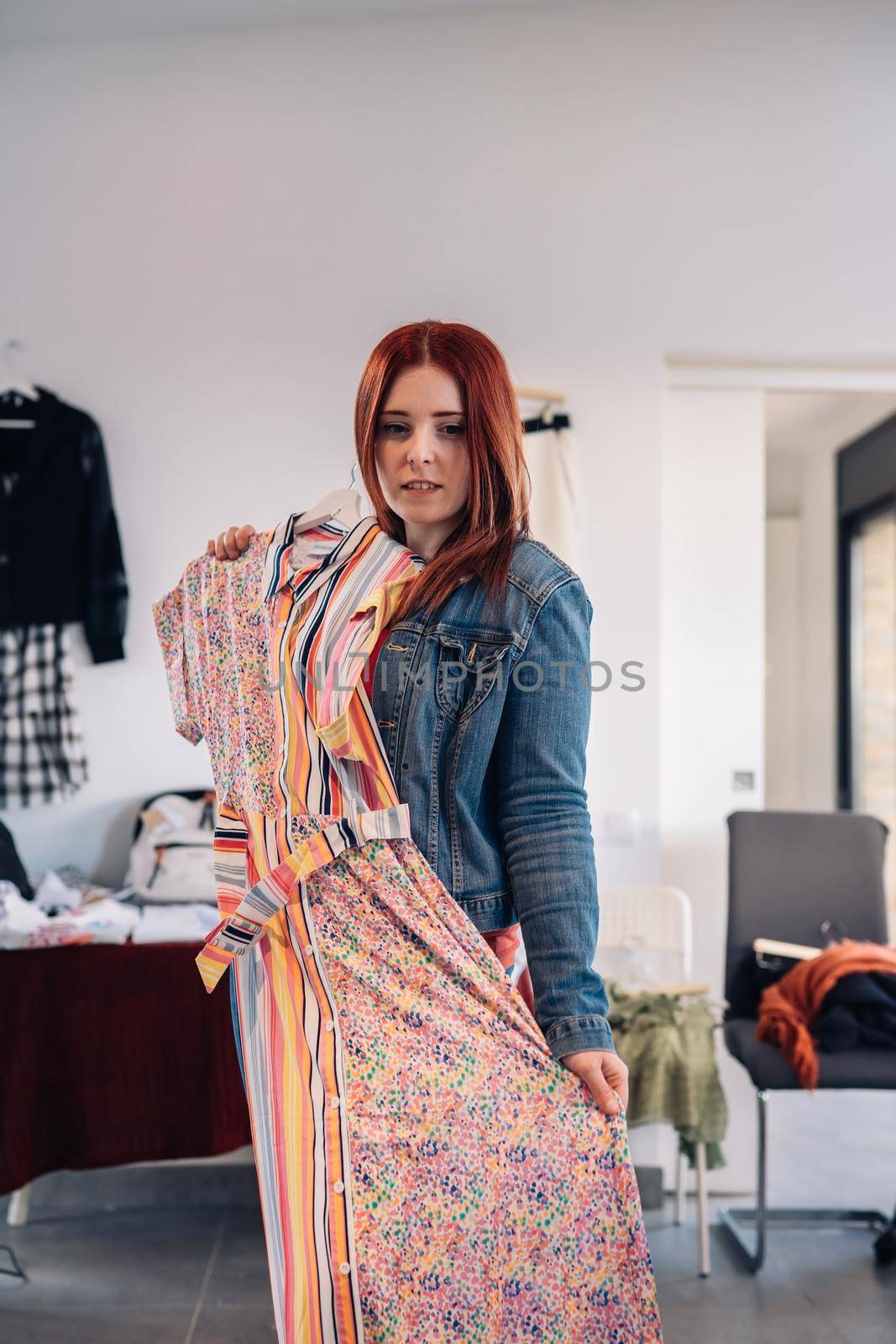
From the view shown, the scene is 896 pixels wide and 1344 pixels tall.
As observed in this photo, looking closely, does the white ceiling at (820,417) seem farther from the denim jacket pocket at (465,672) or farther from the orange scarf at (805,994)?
the denim jacket pocket at (465,672)

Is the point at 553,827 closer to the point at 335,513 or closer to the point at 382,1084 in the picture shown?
the point at 382,1084

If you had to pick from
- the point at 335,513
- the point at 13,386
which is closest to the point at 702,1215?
the point at 335,513

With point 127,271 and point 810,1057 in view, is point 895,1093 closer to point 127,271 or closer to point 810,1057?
point 810,1057

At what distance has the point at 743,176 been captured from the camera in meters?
3.02

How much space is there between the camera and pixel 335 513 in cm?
124

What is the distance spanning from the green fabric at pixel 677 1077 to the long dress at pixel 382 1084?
4.65ft

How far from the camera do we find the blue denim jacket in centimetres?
105

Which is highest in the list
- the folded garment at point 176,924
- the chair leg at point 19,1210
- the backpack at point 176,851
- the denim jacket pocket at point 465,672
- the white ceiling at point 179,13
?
the white ceiling at point 179,13

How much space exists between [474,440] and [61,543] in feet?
7.23

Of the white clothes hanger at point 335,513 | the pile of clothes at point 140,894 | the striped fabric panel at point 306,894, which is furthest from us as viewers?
the pile of clothes at point 140,894

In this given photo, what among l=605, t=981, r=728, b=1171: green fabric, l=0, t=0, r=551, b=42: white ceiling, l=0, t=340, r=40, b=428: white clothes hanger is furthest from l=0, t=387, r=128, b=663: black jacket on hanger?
l=605, t=981, r=728, b=1171: green fabric

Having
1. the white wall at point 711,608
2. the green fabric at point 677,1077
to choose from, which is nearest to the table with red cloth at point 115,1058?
the green fabric at point 677,1077

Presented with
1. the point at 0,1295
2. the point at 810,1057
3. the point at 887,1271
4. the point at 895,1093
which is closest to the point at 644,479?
the point at 810,1057

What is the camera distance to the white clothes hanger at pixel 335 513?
48.6 inches
